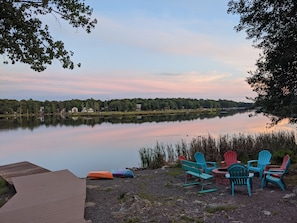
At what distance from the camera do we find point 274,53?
652cm

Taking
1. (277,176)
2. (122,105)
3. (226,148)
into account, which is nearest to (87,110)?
(122,105)

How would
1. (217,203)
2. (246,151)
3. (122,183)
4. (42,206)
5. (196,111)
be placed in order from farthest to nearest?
(196,111)
(246,151)
(122,183)
(217,203)
(42,206)

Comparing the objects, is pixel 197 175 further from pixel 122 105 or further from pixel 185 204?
pixel 122 105

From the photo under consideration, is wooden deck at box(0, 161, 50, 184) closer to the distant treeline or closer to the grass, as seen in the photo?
the grass

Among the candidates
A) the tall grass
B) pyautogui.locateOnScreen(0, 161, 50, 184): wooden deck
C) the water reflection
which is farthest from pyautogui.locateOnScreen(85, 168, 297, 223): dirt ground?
the water reflection

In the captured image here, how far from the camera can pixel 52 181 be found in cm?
711

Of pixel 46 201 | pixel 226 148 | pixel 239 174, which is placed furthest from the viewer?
pixel 226 148

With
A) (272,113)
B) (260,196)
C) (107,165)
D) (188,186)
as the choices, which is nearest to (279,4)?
(272,113)

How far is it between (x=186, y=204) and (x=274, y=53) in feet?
12.5

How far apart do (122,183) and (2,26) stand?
5.21 metres

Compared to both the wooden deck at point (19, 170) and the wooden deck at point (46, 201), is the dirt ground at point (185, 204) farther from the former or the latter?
the wooden deck at point (19, 170)

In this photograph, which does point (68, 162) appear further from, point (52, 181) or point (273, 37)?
point (273, 37)

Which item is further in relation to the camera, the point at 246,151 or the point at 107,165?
the point at 107,165

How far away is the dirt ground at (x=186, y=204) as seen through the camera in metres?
4.65
